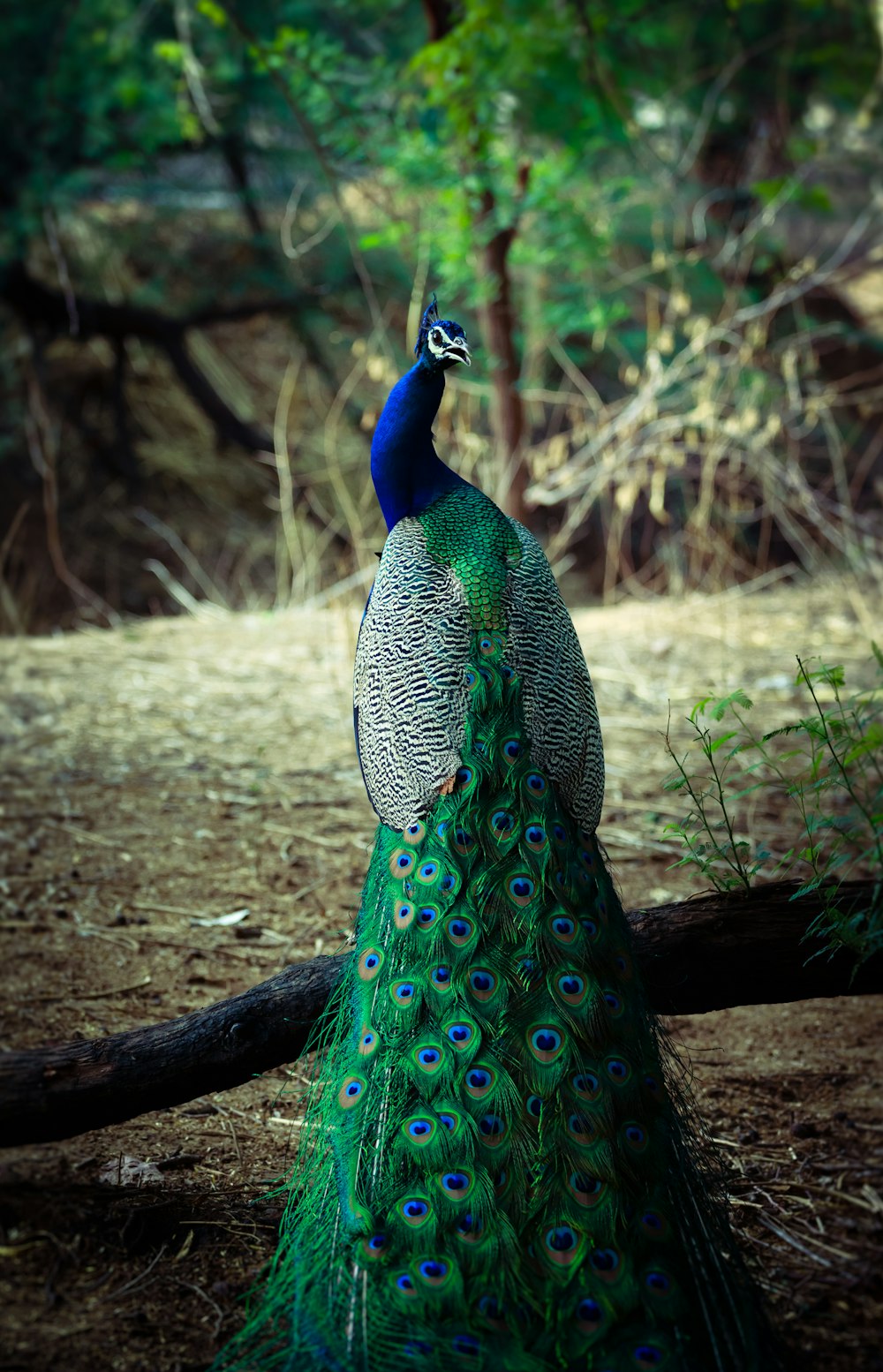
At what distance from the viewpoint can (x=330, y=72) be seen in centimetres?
641

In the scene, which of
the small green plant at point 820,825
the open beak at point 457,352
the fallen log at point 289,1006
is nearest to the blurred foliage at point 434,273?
the small green plant at point 820,825

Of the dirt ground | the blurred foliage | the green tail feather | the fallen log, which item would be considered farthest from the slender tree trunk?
→ the green tail feather

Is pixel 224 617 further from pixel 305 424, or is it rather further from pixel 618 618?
pixel 305 424

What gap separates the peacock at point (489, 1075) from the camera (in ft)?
6.02

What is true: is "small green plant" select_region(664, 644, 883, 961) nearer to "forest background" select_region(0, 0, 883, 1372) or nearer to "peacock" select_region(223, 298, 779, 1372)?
"forest background" select_region(0, 0, 883, 1372)

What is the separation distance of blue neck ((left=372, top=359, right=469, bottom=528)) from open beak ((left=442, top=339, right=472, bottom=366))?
0.70 feet

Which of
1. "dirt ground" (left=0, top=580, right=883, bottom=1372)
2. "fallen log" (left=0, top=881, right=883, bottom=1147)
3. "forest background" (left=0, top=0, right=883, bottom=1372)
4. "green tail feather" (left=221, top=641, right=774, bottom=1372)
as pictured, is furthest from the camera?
"forest background" (left=0, top=0, right=883, bottom=1372)

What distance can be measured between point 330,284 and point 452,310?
2002mm

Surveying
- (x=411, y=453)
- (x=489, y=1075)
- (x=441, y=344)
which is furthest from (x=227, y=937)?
(x=441, y=344)

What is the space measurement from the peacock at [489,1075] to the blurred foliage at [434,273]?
3562 millimetres

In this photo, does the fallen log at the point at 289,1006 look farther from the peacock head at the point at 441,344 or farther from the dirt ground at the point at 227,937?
the peacock head at the point at 441,344

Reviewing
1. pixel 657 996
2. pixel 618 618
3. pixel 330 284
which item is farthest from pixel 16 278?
pixel 657 996

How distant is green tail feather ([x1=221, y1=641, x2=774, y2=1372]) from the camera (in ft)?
5.97

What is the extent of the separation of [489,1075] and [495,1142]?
0.40 ft
